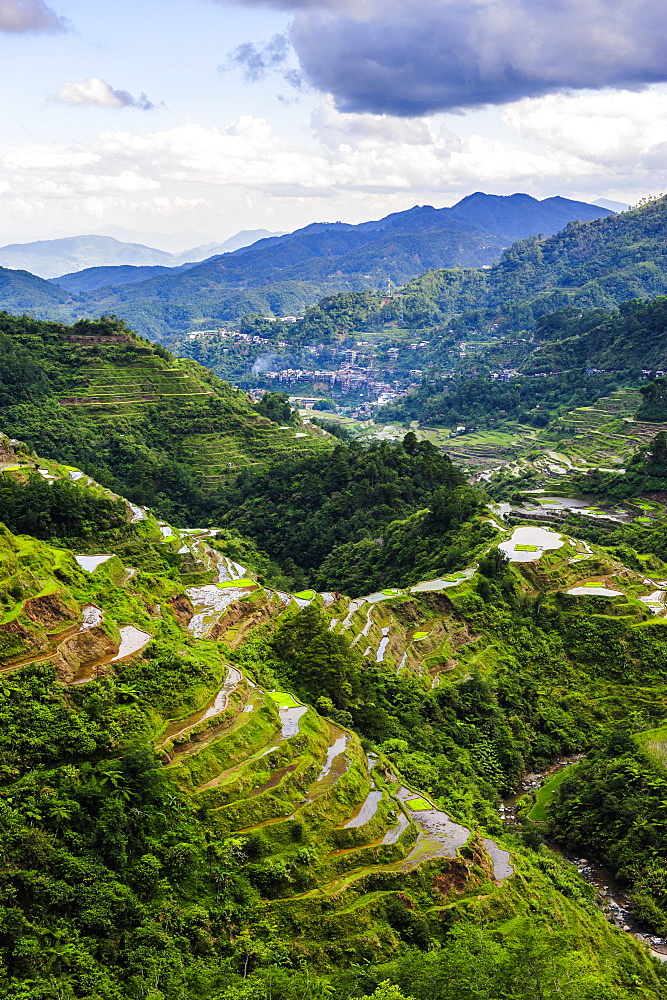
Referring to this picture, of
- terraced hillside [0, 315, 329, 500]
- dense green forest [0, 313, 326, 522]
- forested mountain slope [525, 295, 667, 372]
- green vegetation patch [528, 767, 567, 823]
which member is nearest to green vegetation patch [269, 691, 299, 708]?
green vegetation patch [528, 767, 567, 823]

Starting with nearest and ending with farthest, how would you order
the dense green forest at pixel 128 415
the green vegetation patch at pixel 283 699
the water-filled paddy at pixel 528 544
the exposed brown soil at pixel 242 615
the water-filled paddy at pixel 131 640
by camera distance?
the water-filled paddy at pixel 131 640, the green vegetation patch at pixel 283 699, the exposed brown soil at pixel 242 615, the water-filled paddy at pixel 528 544, the dense green forest at pixel 128 415

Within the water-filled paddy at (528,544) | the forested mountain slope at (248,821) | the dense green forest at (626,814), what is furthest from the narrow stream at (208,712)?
the water-filled paddy at (528,544)

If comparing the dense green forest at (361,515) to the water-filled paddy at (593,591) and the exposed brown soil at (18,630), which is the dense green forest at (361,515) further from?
the exposed brown soil at (18,630)

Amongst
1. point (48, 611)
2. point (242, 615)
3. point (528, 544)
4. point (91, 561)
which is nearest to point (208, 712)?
point (48, 611)

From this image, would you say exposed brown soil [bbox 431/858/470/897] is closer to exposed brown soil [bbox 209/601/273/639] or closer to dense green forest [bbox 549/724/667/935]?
dense green forest [bbox 549/724/667/935]

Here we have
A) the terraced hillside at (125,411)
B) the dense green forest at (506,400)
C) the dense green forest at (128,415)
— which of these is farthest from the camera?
the dense green forest at (506,400)

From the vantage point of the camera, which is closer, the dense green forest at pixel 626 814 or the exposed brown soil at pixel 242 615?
the dense green forest at pixel 626 814
